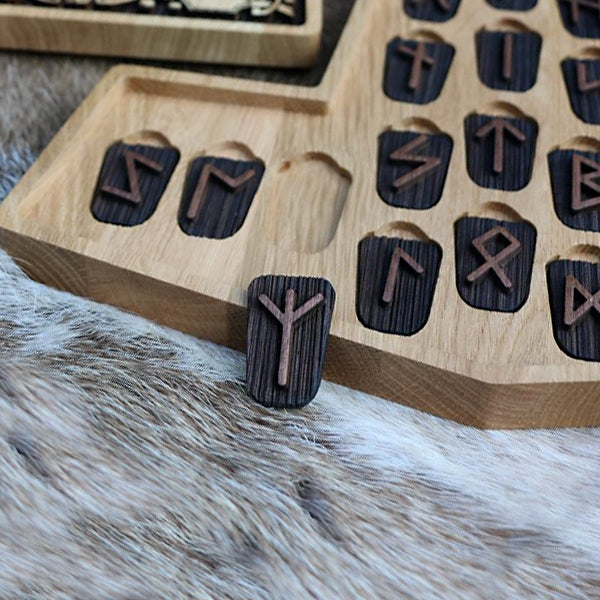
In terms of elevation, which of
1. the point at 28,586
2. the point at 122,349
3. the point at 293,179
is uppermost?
the point at 293,179

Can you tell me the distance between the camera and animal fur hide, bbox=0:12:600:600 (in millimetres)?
592

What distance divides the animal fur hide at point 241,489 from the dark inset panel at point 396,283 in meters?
0.08

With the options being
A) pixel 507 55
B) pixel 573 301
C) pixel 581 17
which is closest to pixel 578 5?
pixel 581 17

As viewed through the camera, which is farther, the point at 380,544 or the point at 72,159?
the point at 72,159

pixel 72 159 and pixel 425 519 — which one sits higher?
pixel 72 159

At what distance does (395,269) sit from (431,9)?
0.41m

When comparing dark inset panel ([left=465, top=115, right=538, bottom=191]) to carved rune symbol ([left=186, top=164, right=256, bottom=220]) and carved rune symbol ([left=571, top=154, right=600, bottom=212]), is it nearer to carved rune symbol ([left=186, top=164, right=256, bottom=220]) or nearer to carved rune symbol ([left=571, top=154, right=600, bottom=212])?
carved rune symbol ([left=571, top=154, right=600, bottom=212])

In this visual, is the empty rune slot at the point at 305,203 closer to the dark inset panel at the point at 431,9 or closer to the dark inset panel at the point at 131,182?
the dark inset panel at the point at 131,182

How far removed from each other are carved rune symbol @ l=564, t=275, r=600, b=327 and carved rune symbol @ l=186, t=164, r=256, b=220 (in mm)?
337

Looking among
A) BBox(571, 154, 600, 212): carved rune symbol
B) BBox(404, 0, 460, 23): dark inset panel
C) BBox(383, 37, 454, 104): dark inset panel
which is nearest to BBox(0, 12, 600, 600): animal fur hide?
BBox(571, 154, 600, 212): carved rune symbol

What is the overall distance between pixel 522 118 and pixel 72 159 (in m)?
0.49

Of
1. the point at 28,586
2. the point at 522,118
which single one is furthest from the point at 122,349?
the point at 522,118

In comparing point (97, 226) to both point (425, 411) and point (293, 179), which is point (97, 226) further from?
point (425, 411)

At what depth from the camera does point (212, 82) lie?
84 centimetres
